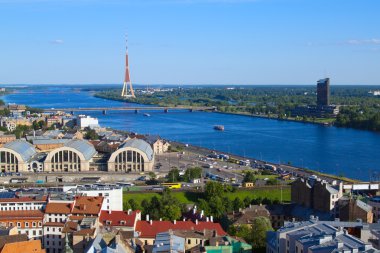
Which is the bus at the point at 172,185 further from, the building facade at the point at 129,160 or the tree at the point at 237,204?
the building facade at the point at 129,160

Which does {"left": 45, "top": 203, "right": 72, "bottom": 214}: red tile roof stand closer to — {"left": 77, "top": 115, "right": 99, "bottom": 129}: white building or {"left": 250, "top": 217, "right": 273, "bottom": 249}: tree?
{"left": 250, "top": 217, "right": 273, "bottom": 249}: tree

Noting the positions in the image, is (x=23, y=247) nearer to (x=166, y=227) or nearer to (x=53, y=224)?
(x=53, y=224)

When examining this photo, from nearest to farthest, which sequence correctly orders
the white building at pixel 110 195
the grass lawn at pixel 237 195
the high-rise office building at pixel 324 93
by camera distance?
the white building at pixel 110 195, the grass lawn at pixel 237 195, the high-rise office building at pixel 324 93

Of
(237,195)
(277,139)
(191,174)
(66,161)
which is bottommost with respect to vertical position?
(277,139)

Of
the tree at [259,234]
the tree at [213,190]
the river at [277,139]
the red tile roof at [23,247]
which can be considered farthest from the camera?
the river at [277,139]

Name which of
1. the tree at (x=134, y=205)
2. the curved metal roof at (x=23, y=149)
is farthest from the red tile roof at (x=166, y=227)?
the curved metal roof at (x=23, y=149)

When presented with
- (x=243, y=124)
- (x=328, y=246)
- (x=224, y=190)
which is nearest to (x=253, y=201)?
(x=224, y=190)

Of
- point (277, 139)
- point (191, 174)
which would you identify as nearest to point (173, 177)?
point (191, 174)
